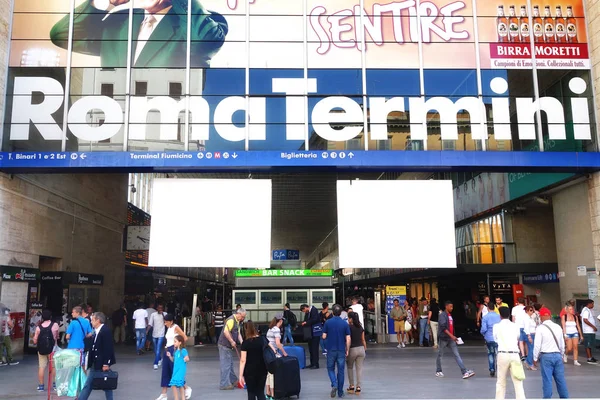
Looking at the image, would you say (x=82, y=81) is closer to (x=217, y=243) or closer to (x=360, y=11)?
(x=217, y=243)

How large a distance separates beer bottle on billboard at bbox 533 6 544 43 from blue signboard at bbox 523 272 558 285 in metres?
8.94

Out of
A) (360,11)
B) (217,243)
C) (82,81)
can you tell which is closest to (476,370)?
(217,243)

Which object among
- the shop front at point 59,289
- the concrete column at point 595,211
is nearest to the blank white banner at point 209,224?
the shop front at point 59,289

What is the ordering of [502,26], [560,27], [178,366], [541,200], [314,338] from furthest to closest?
1. [541,200]
2. [502,26]
3. [560,27]
4. [314,338]
5. [178,366]

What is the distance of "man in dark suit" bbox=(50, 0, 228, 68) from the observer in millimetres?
17859

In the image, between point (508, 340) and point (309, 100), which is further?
point (309, 100)

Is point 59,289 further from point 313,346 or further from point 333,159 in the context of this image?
point 333,159

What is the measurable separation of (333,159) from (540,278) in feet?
35.9

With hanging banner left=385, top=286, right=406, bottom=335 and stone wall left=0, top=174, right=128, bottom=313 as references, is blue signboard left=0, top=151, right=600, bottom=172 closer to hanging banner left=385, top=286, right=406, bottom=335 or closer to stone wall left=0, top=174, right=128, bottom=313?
stone wall left=0, top=174, right=128, bottom=313

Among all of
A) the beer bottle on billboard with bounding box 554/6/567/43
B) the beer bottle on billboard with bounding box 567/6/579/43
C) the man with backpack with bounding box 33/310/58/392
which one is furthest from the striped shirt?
the beer bottle on billboard with bounding box 567/6/579/43

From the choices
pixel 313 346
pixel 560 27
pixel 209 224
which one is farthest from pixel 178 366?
pixel 560 27

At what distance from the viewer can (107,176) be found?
24969 millimetres

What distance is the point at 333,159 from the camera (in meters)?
16.6

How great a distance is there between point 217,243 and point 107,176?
1002 centimetres
